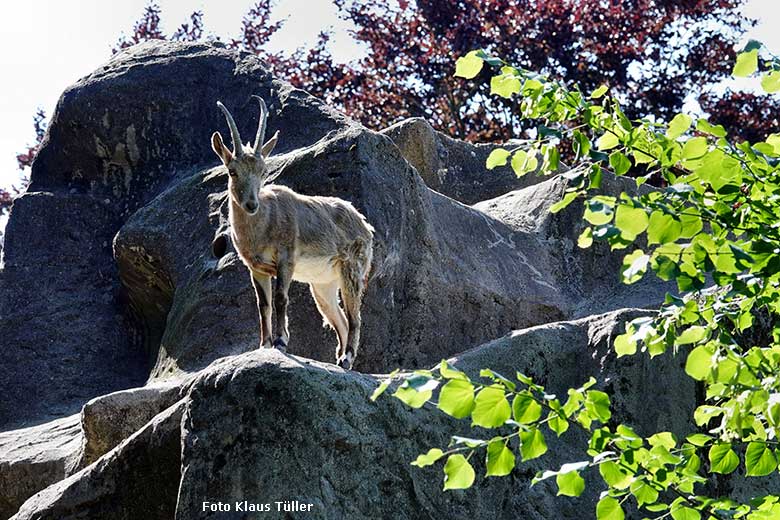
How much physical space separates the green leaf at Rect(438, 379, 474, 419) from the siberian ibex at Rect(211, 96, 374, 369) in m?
4.89

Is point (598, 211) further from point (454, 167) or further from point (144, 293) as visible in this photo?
point (454, 167)

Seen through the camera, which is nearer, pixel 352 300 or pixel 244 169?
pixel 244 169

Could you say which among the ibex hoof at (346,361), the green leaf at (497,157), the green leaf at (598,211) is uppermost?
the green leaf at (497,157)

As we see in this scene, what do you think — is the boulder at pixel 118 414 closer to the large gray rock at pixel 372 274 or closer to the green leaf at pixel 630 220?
the large gray rock at pixel 372 274

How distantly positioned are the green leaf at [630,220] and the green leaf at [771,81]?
75 centimetres

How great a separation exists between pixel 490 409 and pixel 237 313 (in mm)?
6967

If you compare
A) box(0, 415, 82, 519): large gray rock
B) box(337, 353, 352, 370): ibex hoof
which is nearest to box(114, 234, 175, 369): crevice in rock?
box(0, 415, 82, 519): large gray rock

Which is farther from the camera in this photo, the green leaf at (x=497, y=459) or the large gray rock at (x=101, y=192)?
the large gray rock at (x=101, y=192)

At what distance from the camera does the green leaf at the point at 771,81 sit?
179 inches

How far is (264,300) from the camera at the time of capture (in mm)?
9258

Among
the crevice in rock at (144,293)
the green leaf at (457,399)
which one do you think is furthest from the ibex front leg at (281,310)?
the green leaf at (457,399)

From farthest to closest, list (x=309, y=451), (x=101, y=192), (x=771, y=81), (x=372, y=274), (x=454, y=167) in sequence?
(x=454, y=167), (x=101, y=192), (x=372, y=274), (x=309, y=451), (x=771, y=81)

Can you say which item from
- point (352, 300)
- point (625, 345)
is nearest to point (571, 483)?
point (625, 345)

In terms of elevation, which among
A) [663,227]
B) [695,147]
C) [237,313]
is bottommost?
[663,227]
